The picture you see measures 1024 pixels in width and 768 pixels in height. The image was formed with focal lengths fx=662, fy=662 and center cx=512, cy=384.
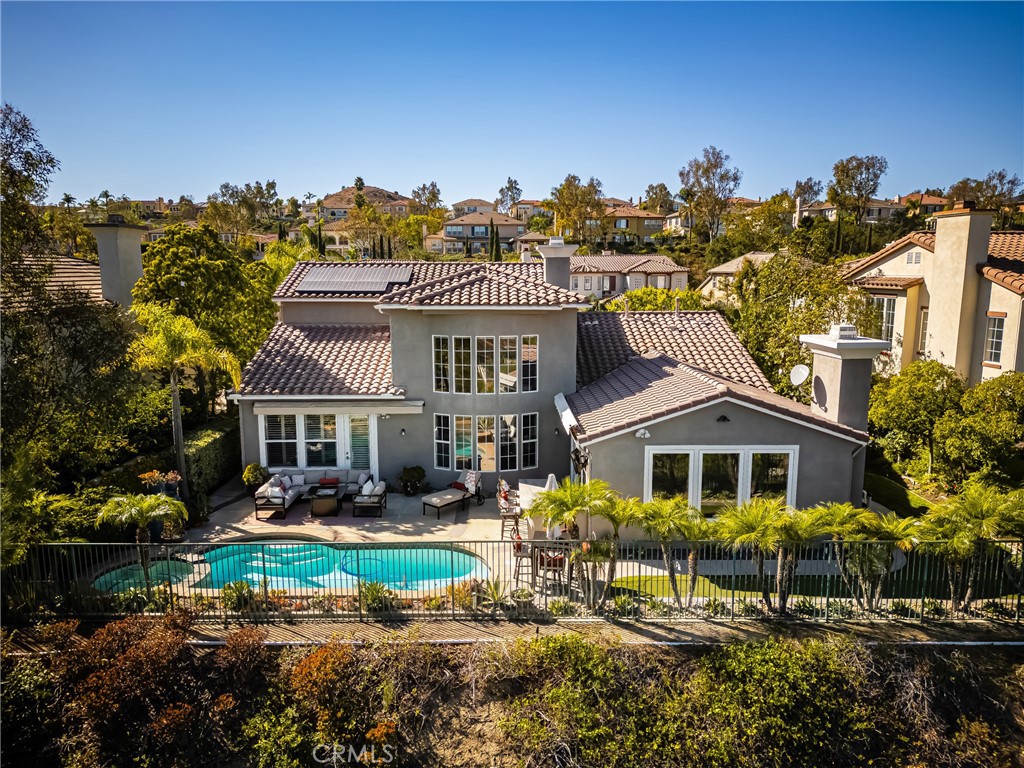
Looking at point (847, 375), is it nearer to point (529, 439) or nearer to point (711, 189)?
point (529, 439)

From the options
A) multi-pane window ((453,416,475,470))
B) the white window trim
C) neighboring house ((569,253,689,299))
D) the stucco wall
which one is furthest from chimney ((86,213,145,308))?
neighboring house ((569,253,689,299))

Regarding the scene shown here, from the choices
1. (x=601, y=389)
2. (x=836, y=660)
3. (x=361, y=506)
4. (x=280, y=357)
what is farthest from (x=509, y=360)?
(x=836, y=660)

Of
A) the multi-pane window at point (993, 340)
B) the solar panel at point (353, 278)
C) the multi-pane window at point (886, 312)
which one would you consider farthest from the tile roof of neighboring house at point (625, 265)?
the multi-pane window at point (993, 340)

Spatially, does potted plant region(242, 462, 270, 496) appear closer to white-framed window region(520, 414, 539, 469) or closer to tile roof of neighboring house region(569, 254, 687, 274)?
white-framed window region(520, 414, 539, 469)

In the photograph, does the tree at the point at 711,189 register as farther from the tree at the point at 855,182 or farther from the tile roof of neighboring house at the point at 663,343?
the tile roof of neighboring house at the point at 663,343

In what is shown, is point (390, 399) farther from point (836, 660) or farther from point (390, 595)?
point (836, 660)
